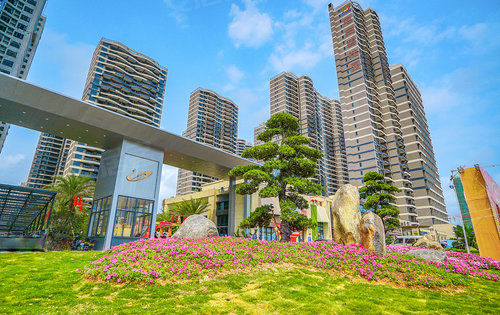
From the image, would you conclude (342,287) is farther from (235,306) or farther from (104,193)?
(104,193)

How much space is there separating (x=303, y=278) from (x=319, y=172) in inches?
3370

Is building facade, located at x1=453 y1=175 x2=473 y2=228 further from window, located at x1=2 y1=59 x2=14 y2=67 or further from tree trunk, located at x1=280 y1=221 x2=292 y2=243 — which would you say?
window, located at x1=2 y1=59 x2=14 y2=67

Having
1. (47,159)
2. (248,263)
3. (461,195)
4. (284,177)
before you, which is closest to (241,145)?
(47,159)

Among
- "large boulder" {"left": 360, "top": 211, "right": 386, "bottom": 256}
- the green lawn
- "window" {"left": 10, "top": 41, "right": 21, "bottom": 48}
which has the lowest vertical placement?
the green lawn

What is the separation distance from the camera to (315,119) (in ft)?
331

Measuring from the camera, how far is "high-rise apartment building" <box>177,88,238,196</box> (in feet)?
329

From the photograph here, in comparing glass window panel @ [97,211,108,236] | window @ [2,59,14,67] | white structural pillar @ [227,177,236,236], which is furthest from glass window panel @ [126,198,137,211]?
window @ [2,59,14,67]

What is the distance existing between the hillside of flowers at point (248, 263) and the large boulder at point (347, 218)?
0.83 m

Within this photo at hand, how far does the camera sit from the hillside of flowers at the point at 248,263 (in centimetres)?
856

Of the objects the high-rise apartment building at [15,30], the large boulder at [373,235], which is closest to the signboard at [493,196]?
the large boulder at [373,235]

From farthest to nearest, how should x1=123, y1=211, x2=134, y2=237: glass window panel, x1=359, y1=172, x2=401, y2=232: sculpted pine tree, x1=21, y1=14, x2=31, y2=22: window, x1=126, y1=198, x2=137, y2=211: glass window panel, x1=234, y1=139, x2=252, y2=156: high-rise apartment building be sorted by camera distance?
1. x1=234, y1=139, x2=252, y2=156: high-rise apartment building
2. x1=21, y1=14, x2=31, y2=22: window
3. x1=359, y1=172, x2=401, y2=232: sculpted pine tree
4. x1=126, y1=198, x2=137, y2=211: glass window panel
5. x1=123, y1=211, x2=134, y2=237: glass window panel

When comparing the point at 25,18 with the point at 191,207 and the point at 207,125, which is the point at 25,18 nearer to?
the point at 207,125

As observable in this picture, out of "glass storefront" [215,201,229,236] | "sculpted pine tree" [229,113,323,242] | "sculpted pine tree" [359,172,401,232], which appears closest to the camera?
"sculpted pine tree" [229,113,323,242]

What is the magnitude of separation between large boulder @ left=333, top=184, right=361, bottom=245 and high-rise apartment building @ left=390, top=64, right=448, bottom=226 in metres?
68.5
